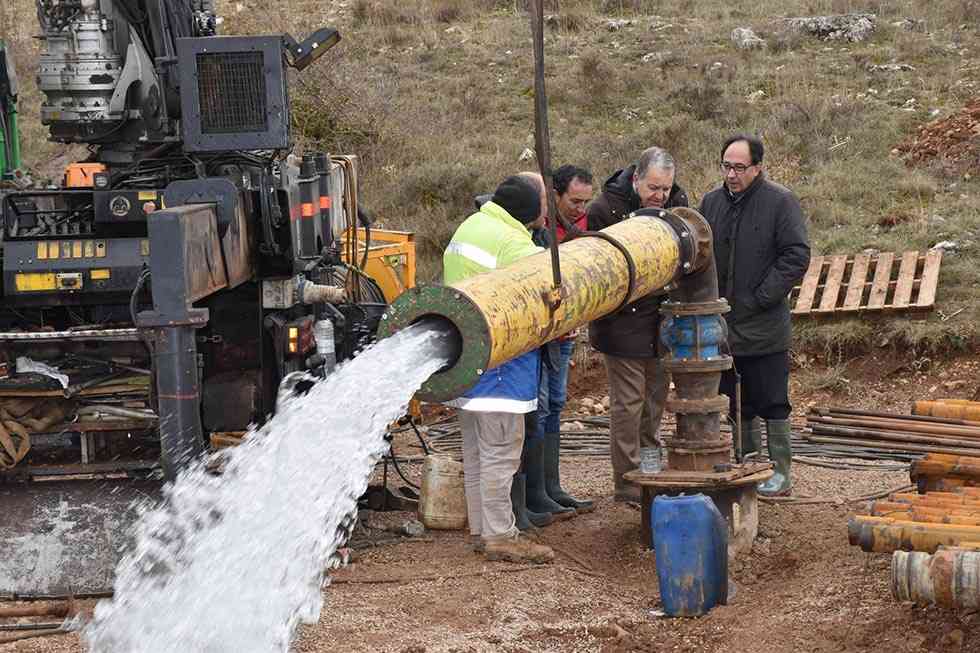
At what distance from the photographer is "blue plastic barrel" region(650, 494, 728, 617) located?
6.45 metres

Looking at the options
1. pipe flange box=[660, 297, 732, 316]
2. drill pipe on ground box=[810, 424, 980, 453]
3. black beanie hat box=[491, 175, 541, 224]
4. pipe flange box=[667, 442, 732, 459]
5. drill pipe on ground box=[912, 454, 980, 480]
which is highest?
black beanie hat box=[491, 175, 541, 224]

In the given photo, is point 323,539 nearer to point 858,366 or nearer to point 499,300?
point 499,300

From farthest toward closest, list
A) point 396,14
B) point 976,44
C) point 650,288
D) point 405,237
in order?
1. point 396,14
2. point 976,44
3. point 405,237
4. point 650,288

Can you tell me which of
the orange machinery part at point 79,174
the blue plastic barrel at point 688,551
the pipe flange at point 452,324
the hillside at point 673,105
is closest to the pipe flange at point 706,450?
the blue plastic barrel at point 688,551

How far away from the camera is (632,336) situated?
27.2 ft

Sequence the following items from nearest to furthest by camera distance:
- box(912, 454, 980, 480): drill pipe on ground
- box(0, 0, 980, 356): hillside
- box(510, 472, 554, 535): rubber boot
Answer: box(912, 454, 980, 480): drill pipe on ground, box(510, 472, 554, 535): rubber boot, box(0, 0, 980, 356): hillside

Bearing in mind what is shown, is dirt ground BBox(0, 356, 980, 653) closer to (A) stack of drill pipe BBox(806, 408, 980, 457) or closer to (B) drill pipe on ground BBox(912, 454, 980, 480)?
(A) stack of drill pipe BBox(806, 408, 980, 457)

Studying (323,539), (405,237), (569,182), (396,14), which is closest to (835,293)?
(405,237)

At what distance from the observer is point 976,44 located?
21.7m

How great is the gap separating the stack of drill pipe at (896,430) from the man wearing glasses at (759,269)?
442 mm

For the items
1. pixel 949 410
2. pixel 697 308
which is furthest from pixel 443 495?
pixel 949 410

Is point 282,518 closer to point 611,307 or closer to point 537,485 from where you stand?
point 611,307

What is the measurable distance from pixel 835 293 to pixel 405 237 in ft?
13.2

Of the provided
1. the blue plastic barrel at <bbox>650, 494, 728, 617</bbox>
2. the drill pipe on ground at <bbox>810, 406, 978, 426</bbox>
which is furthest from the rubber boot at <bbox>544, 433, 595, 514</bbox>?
the blue plastic barrel at <bbox>650, 494, 728, 617</bbox>
